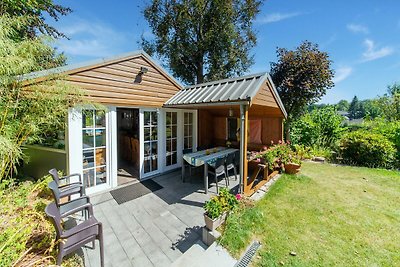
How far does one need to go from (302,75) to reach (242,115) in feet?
19.8

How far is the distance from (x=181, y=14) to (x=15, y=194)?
10775mm

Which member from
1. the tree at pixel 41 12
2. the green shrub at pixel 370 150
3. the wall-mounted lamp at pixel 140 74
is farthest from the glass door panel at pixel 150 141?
the green shrub at pixel 370 150

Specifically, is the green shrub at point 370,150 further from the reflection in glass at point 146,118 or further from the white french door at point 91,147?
the white french door at point 91,147

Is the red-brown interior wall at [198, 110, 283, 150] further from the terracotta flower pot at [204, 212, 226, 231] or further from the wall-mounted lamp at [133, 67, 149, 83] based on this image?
the terracotta flower pot at [204, 212, 226, 231]

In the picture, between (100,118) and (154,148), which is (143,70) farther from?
(154,148)

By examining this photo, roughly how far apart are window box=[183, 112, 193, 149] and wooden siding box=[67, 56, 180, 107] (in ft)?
3.37

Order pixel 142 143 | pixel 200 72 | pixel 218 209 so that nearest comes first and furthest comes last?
pixel 218 209 < pixel 142 143 < pixel 200 72

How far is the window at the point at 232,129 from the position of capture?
709 centimetres

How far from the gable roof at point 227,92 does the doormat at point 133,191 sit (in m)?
2.48

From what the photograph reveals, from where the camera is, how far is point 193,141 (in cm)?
694

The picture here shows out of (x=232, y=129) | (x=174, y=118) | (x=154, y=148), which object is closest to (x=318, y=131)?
(x=232, y=129)

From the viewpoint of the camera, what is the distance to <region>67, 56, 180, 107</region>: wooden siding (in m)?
4.29

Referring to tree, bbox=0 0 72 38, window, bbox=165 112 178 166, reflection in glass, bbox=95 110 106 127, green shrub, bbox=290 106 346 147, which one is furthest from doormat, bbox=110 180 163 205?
green shrub, bbox=290 106 346 147

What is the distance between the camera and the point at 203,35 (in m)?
10.4
